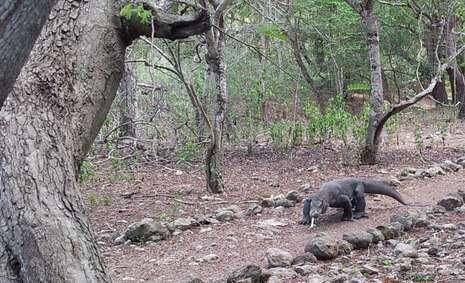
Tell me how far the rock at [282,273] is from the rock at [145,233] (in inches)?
62.2

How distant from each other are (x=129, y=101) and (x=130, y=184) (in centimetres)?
257

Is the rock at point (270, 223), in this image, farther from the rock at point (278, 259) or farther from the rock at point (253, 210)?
the rock at point (278, 259)

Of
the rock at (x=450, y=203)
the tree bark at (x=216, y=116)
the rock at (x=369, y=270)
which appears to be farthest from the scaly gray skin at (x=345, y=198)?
the tree bark at (x=216, y=116)

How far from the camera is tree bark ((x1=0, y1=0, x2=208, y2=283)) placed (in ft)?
10.0

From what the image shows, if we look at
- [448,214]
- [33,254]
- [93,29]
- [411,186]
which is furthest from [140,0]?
[411,186]

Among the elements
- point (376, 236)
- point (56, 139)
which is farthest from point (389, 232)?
point (56, 139)

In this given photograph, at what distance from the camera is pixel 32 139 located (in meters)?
3.56

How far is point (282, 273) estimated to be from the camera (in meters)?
4.31

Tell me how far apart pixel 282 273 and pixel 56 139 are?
1.66m

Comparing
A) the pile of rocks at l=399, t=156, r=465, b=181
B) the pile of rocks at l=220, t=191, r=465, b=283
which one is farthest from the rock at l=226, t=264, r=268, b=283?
the pile of rocks at l=399, t=156, r=465, b=181

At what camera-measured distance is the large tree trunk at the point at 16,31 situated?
1.56m

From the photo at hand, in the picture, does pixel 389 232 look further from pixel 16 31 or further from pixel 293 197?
pixel 16 31

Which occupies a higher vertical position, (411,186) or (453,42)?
(453,42)

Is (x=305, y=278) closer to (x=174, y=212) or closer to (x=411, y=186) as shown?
(x=174, y=212)
